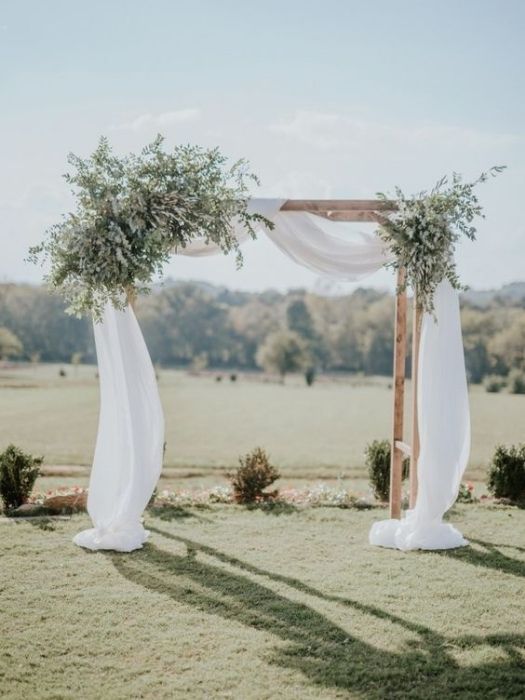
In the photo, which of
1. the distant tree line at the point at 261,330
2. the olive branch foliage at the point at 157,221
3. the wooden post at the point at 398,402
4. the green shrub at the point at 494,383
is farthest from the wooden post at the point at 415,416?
the green shrub at the point at 494,383

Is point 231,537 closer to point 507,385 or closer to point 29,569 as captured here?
point 29,569

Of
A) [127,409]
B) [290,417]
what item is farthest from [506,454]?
[290,417]

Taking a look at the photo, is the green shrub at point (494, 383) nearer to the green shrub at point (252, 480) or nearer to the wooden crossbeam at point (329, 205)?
the green shrub at point (252, 480)

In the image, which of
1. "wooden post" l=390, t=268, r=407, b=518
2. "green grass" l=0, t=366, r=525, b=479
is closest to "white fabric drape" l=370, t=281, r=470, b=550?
"wooden post" l=390, t=268, r=407, b=518

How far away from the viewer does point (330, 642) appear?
187 inches

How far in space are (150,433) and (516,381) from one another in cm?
2517

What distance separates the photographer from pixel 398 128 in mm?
12078

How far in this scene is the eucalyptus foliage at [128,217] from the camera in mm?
6469

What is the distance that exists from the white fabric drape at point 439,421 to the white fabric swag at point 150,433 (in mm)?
10

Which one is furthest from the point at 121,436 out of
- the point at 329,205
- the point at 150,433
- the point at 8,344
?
the point at 8,344

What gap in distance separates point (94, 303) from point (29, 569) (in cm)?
259

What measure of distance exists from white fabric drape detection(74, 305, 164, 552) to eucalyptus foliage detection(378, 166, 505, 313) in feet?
9.63

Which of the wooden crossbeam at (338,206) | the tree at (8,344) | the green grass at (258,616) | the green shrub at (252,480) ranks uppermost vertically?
the wooden crossbeam at (338,206)

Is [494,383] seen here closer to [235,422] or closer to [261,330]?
[235,422]
